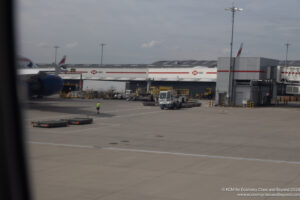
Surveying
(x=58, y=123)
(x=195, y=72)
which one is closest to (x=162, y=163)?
(x=58, y=123)

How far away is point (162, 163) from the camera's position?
57.5 ft

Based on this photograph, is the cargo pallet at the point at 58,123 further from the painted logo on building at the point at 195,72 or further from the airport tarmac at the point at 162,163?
the painted logo on building at the point at 195,72

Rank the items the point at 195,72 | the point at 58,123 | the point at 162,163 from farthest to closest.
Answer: the point at 195,72, the point at 58,123, the point at 162,163

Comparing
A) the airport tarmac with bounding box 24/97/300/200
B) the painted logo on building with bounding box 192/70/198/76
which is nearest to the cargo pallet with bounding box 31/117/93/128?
the airport tarmac with bounding box 24/97/300/200

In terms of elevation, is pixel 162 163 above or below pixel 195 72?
below

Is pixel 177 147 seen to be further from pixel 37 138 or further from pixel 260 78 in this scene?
pixel 260 78

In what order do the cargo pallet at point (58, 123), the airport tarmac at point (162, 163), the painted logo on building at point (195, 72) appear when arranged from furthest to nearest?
the painted logo on building at point (195, 72), the cargo pallet at point (58, 123), the airport tarmac at point (162, 163)

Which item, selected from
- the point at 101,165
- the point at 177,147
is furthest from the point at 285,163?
the point at 101,165

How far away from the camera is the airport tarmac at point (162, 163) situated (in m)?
12.5

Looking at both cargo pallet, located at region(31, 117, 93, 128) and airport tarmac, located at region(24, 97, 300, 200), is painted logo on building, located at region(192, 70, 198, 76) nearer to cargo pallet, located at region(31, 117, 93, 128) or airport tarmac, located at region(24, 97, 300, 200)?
cargo pallet, located at region(31, 117, 93, 128)

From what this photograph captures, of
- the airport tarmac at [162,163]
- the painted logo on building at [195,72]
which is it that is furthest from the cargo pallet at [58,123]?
the painted logo on building at [195,72]

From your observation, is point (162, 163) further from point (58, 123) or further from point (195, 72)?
point (195, 72)

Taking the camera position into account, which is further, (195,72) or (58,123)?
(195,72)

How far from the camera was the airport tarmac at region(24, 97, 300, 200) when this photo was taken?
1252cm
